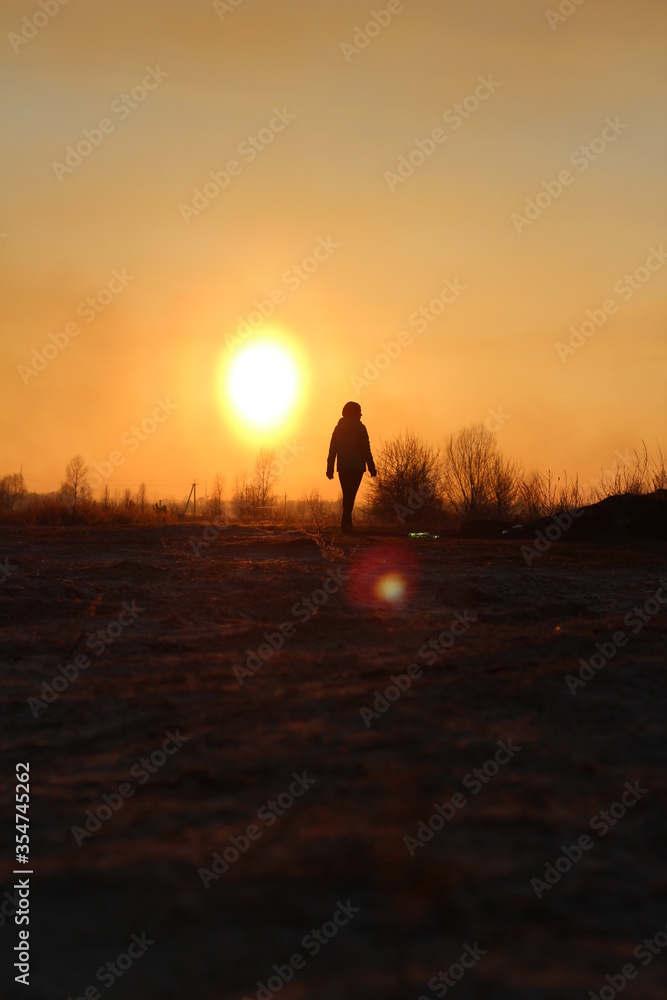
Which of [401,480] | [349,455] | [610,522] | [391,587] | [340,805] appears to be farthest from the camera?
[401,480]

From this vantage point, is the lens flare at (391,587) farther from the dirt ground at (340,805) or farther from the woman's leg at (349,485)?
the woman's leg at (349,485)

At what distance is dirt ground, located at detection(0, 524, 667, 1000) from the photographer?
1571 millimetres

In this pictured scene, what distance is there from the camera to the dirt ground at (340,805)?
61.9 inches

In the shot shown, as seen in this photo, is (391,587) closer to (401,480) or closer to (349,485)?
(349,485)

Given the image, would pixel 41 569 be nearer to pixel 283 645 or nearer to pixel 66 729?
pixel 283 645

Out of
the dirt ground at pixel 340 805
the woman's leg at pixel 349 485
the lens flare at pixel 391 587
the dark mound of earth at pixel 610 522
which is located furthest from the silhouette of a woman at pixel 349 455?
the dirt ground at pixel 340 805

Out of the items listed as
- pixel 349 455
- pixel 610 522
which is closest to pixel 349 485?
pixel 349 455

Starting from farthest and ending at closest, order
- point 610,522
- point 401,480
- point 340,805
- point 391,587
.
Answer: point 401,480, point 610,522, point 391,587, point 340,805

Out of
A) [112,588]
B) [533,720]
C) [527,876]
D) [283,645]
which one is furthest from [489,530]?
[527,876]

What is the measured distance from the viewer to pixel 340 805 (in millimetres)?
2193

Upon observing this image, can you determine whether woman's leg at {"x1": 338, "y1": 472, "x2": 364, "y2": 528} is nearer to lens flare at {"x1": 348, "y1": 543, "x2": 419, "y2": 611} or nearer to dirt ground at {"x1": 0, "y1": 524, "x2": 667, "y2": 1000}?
lens flare at {"x1": 348, "y1": 543, "x2": 419, "y2": 611}

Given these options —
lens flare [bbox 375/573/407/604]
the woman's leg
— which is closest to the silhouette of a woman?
the woman's leg

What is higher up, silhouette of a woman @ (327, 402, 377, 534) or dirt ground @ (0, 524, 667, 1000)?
silhouette of a woman @ (327, 402, 377, 534)

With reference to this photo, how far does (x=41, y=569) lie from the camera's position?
6.98 meters
